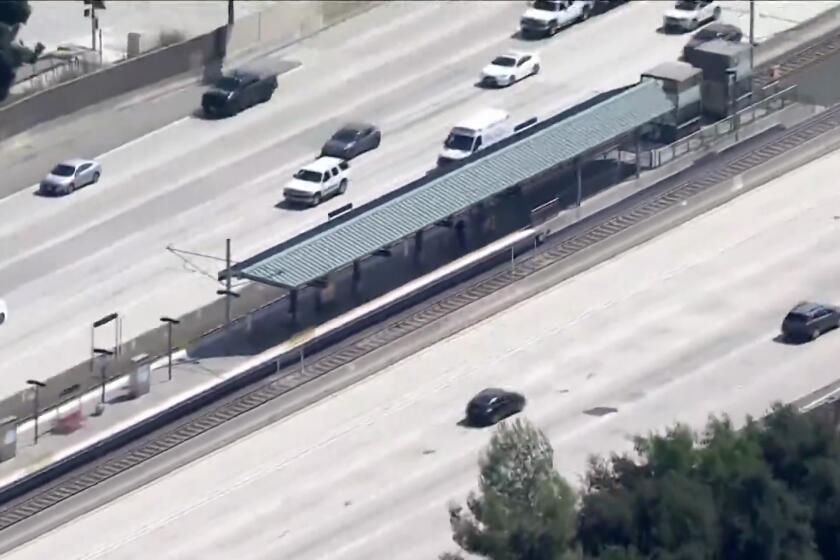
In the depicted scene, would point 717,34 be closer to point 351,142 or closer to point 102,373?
point 351,142

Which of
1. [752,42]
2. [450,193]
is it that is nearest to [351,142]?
[450,193]

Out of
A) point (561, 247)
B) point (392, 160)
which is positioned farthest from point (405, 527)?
point (392, 160)

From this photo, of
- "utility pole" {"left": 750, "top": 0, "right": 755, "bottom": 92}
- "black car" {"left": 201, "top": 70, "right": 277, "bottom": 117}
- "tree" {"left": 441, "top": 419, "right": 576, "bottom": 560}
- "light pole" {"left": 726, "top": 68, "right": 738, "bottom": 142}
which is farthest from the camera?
"black car" {"left": 201, "top": 70, "right": 277, "bottom": 117}

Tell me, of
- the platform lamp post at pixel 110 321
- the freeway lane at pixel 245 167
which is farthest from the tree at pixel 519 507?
the freeway lane at pixel 245 167

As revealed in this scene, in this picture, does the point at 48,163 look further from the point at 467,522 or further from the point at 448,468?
the point at 467,522

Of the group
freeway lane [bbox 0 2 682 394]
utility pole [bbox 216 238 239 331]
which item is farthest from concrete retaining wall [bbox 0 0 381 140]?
utility pole [bbox 216 238 239 331]

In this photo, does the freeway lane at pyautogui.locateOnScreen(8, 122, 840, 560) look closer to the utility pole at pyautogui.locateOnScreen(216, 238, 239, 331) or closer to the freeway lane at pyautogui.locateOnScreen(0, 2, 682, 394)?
the utility pole at pyautogui.locateOnScreen(216, 238, 239, 331)
